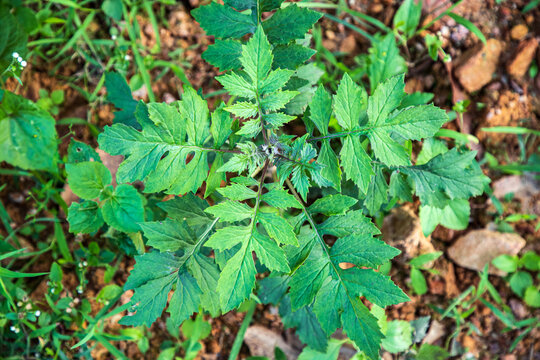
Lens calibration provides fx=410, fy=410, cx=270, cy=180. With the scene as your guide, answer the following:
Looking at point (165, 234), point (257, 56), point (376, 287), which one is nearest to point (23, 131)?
point (165, 234)

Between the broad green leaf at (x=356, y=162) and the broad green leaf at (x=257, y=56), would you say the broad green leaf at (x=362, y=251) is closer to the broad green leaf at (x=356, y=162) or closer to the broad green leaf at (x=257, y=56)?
the broad green leaf at (x=356, y=162)

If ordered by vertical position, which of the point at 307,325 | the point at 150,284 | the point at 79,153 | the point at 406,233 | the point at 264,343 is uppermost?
the point at 79,153

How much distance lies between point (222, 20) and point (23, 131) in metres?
1.61

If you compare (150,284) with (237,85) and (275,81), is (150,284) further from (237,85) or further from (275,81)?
(275,81)

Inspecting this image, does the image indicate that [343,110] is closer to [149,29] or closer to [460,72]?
[460,72]

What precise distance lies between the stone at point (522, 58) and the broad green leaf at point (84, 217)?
126 inches

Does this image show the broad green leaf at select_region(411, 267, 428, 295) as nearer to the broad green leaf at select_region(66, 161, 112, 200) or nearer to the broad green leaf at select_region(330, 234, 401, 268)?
the broad green leaf at select_region(330, 234, 401, 268)

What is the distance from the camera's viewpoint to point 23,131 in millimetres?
2787

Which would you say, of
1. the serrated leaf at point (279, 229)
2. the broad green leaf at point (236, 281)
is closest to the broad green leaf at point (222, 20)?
the serrated leaf at point (279, 229)

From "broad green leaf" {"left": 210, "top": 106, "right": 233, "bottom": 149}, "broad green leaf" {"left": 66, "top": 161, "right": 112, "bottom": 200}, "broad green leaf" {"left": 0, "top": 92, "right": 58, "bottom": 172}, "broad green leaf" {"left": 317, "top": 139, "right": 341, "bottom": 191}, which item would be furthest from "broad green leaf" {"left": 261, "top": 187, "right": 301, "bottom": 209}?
"broad green leaf" {"left": 0, "top": 92, "right": 58, "bottom": 172}

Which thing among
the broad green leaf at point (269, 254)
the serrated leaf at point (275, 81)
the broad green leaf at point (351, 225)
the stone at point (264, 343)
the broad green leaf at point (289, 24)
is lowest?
the stone at point (264, 343)

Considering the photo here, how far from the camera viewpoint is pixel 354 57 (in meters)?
3.38

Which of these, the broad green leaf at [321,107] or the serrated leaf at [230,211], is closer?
the serrated leaf at [230,211]

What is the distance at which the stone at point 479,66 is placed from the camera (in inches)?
Answer: 125
